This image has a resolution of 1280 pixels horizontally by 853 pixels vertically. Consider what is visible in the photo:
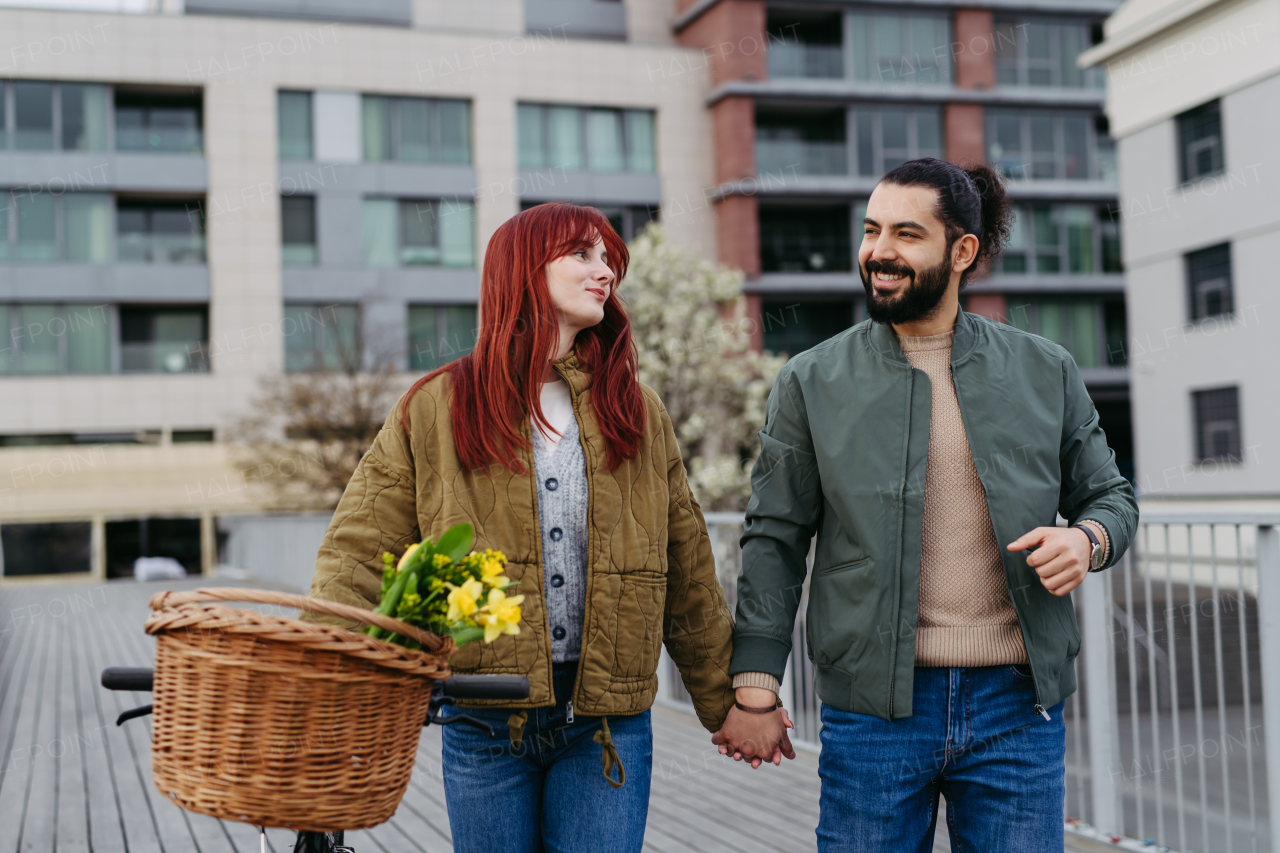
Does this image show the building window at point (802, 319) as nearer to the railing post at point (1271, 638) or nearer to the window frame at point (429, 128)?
the window frame at point (429, 128)

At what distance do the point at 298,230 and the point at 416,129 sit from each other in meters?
4.40

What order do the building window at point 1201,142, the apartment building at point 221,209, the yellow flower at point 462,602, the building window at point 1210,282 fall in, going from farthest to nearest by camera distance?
the apartment building at point 221,209
the building window at point 1210,282
the building window at point 1201,142
the yellow flower at point 462,602

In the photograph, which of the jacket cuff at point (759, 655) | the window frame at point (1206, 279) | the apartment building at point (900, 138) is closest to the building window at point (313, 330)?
the apartment building at point (900, 138)

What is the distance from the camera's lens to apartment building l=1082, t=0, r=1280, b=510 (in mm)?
22469

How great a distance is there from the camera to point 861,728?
2.43 m

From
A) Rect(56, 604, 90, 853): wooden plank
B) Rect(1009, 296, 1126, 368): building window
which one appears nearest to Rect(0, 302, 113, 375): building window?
Rect(56, 604, 90, 853): wooden plank

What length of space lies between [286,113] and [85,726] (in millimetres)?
28412

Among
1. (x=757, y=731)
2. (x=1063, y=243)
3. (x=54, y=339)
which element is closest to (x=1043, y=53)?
(x=1063, y=243)

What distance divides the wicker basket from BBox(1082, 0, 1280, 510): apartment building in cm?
2285

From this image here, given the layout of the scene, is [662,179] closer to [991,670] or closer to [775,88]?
[775,88]

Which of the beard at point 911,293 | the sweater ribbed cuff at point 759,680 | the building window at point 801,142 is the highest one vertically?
the building window at point 801,142

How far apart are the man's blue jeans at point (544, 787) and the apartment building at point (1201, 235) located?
72.5ft

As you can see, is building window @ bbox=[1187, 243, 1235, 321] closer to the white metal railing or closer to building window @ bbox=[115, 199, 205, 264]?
the white metal railing

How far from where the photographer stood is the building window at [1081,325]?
39.0 meters
